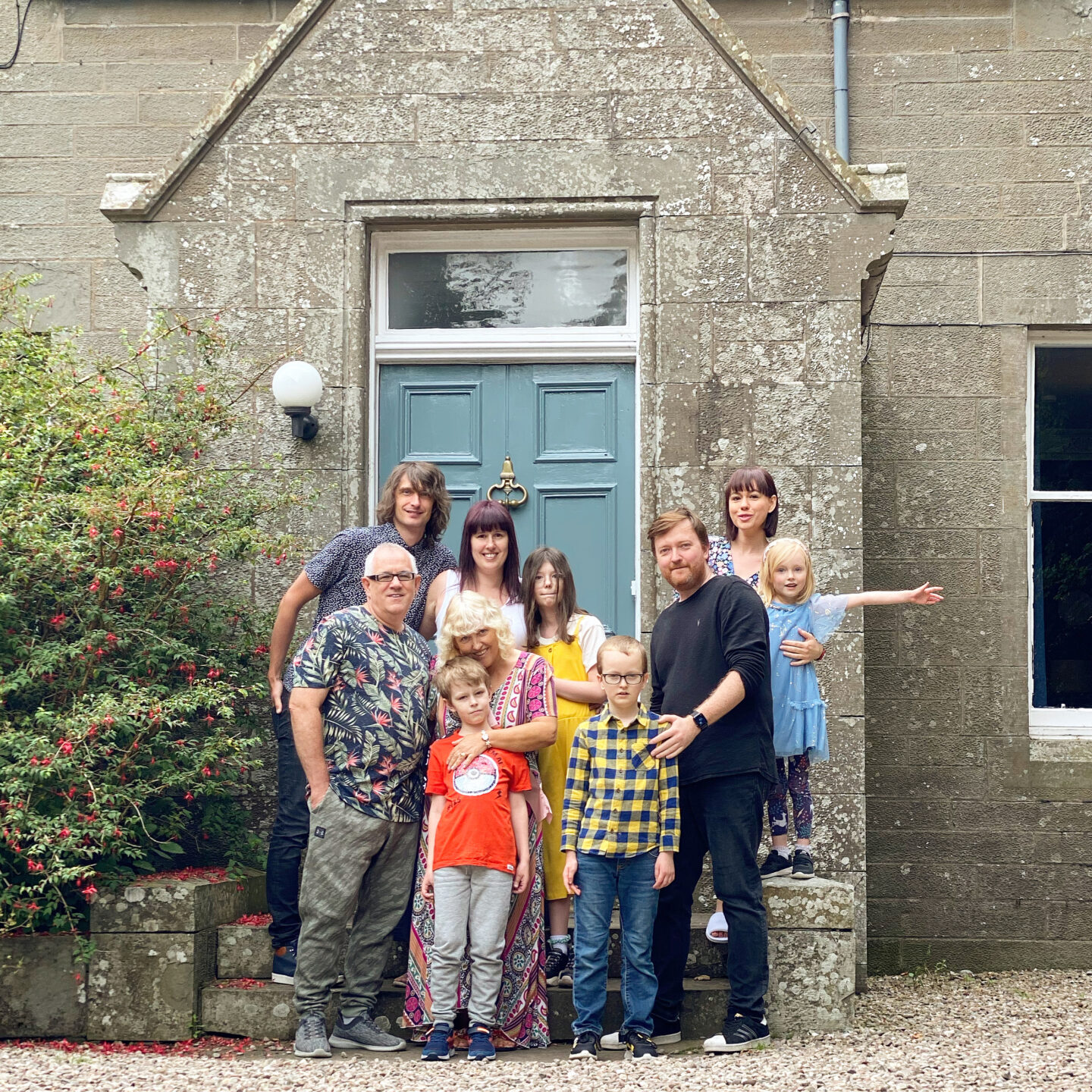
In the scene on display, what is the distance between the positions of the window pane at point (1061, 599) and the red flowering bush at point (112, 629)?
431 cm

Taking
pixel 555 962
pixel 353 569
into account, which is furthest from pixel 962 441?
pixel 555 962

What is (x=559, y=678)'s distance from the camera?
515 centimetres

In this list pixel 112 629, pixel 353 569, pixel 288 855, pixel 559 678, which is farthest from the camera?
pixel 112 629

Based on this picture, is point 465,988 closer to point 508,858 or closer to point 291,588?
point 508,858

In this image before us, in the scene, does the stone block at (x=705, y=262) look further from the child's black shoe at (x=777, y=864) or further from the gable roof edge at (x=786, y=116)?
the child's black shoe at (x=777, y=864)

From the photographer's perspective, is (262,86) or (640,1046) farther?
(262,86)

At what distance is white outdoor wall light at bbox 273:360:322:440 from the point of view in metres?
6.16

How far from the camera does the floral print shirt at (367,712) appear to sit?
16.1 ft

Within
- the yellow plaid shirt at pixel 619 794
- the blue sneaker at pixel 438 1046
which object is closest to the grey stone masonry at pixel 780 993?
the blue sneaker at pixel 438 1046

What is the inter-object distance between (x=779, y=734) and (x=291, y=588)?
1976 millimetres

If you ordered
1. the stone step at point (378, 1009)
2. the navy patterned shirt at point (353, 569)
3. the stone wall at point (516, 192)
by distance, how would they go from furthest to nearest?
1. the stone wall at point (516, 192)
2. the navy patterned shirt at point (353, 569)
3. the stone step at point (378, 1009)

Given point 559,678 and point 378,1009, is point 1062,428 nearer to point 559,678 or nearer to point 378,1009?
point 559,678

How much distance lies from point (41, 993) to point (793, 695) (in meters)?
3.08

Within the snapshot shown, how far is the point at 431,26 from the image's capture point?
6418mm
